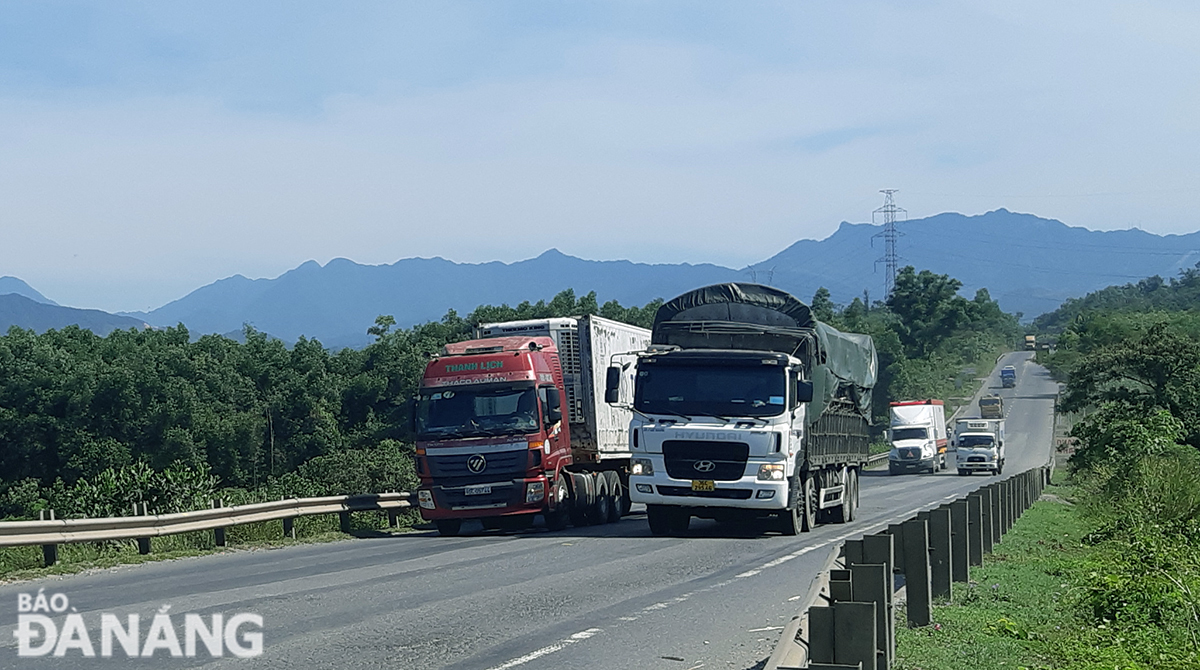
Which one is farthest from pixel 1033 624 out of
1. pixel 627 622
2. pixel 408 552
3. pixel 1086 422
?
pixel 1086 422

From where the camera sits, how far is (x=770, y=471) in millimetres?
18828

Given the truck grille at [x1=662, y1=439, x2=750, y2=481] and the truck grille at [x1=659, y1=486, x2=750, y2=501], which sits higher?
the truck grille at [x1=662, y1=439, x2=750, y2=481]

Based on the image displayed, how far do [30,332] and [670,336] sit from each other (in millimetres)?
63565

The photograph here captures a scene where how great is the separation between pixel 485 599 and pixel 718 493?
7.81 meters

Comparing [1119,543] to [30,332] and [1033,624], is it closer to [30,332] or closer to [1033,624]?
[1033,624]

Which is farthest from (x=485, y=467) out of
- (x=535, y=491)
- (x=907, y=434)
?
(x=907, y=434)

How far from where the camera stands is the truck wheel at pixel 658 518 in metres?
20.0

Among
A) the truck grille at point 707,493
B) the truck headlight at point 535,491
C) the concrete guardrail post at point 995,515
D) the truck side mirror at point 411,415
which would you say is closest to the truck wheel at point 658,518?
the truck grille at point 707,493

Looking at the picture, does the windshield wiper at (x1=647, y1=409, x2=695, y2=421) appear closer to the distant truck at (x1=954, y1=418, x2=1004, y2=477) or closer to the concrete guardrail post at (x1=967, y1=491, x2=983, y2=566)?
the concrete guardrail post at (x1=967, y1=491, x2=983, y2=566)

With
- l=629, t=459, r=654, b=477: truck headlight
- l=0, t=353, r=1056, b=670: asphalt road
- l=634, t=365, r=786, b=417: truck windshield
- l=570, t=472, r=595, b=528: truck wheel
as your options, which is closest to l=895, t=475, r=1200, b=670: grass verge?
l=0, t=353, r=1056, b=670: asphalt road

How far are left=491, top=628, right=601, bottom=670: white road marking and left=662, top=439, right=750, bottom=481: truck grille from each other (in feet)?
30.2

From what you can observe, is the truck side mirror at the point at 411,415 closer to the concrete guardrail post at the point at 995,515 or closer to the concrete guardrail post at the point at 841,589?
the concrete guardrail post at the point at 995,515

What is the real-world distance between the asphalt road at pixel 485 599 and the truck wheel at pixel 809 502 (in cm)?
62

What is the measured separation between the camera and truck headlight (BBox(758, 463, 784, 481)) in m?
18.8
